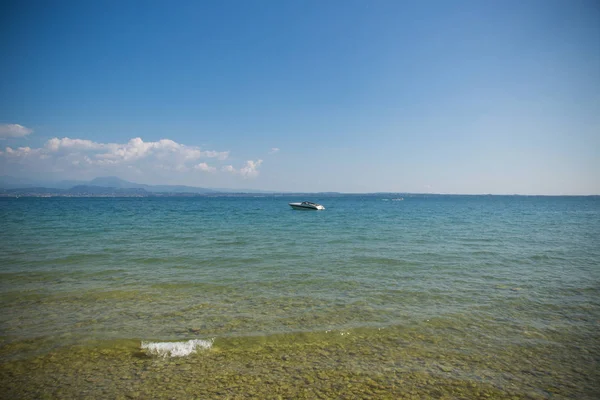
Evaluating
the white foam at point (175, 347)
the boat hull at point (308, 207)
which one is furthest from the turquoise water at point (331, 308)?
the boat hull at point (308, 207)

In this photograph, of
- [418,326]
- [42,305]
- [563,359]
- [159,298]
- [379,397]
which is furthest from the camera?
[159,298]

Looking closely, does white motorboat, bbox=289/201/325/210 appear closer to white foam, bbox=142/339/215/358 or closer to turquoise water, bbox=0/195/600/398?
turquoise water, bbox=0/195/600/398

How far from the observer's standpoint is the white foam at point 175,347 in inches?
266

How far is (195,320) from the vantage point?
855 cm

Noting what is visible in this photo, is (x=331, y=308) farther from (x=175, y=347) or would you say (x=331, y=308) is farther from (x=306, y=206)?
(x=306, y=206)

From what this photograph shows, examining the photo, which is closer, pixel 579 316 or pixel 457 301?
pixel 579 316

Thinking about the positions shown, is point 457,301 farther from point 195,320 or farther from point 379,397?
point 195,320

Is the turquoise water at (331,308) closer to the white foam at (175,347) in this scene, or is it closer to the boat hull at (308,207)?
the white foam at (175,347)

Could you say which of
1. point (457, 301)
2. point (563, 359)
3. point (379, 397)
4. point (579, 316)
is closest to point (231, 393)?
point (379, 397)

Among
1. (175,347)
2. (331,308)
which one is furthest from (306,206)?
(175,347)

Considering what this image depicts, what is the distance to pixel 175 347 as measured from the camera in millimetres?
6934

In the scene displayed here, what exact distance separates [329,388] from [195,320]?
4.75m

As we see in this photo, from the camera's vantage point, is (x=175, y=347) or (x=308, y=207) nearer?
(x=175, y=347)

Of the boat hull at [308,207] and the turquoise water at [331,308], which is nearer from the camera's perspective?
the turquoise water at [331,308]
